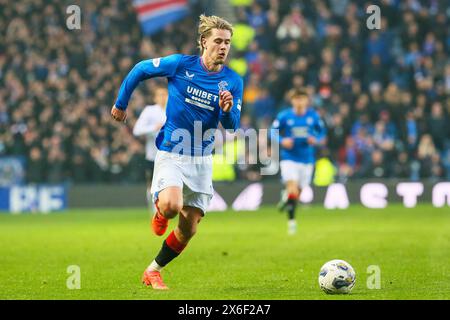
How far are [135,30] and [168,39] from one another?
3.72 feet

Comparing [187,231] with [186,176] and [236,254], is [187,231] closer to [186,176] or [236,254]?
[186,176]

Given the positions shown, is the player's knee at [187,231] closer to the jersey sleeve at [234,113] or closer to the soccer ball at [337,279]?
the jersey sleeve at [234,113]

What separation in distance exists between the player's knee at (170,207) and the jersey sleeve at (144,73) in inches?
38.5

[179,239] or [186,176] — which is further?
[179,239]

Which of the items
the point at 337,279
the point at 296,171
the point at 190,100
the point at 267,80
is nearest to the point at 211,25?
the point at 190,100

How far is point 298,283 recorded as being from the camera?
32.7ft

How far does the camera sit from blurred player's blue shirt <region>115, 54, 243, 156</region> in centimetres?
962

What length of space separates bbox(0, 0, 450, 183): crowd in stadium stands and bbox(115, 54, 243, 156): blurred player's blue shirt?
48.1 feet

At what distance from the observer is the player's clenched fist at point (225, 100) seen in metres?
9.11

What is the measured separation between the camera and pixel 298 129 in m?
18.0

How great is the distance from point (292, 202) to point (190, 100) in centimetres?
795

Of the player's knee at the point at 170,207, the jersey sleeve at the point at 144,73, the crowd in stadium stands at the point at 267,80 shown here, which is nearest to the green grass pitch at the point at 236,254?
the player's knee at the point at 170,207

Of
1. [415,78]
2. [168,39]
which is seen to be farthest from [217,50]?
[168,39]
